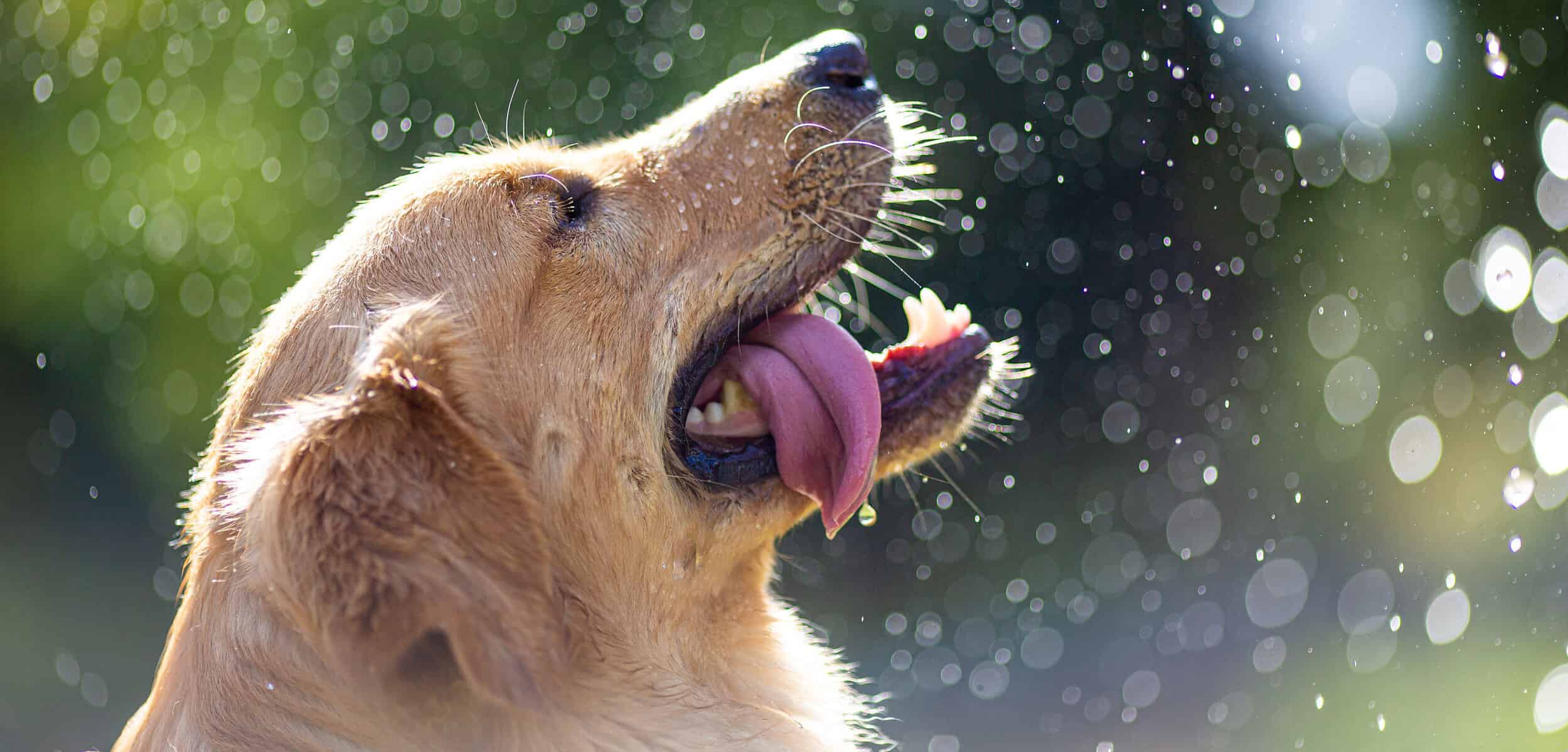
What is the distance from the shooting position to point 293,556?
78.1 inches

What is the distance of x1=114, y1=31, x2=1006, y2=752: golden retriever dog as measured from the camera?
2041 millimetres

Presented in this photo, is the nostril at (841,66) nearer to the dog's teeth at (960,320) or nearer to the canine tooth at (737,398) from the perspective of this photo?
the dog's teeth at (960,320)

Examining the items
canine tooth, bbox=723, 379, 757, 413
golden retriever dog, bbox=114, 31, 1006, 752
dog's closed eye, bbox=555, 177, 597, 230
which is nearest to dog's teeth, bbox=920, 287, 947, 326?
golden retriever dog, bbox=114, 31, 1006, 752

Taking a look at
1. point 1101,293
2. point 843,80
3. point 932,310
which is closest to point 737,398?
point 932,310

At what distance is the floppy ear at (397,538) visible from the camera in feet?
6.44

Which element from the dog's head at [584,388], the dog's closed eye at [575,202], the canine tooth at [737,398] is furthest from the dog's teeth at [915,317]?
the dog's closed eye at [575,202]

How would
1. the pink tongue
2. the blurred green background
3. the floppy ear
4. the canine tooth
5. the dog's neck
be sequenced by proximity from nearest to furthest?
1. the floppy ear
2. the dog's neck
3. the pink tongue
4. the canine tooth
5. the blurred green background

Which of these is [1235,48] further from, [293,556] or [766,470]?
[293,556]

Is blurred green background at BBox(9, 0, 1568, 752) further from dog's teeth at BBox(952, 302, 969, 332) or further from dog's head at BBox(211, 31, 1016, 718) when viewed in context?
dog's head at BBox(211, 31, 1016, 718)

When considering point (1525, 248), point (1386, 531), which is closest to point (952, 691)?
point (1386, 531)

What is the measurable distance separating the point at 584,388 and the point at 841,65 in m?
1.15

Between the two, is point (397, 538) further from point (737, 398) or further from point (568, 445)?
point (737, 398)

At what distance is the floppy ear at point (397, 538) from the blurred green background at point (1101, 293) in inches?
145

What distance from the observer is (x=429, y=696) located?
7.13 ft
